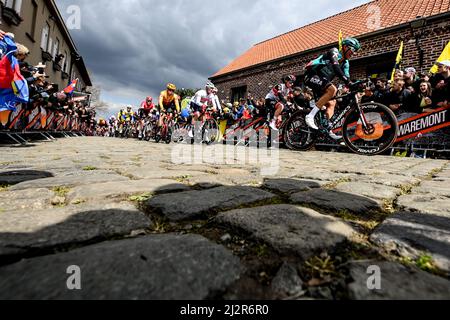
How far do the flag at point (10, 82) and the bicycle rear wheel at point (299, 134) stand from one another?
526 cm

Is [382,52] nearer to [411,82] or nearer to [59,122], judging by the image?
[411,82]

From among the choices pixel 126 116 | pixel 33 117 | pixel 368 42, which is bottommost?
pixel 33 117

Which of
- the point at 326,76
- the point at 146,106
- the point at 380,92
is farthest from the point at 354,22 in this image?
the point at 326,76

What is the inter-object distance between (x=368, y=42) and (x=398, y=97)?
5.74 meters

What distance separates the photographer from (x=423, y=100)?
23.1 feet

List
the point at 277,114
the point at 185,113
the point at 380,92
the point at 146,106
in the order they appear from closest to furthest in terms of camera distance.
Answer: the point at 380,92
the point at 277,114
the point at 185,113
the point at 146,106

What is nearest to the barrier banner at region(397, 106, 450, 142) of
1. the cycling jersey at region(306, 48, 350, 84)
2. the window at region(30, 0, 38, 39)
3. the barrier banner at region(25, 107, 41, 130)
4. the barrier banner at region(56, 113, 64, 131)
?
the cycling jersey at region(306, 48, 350, 84)

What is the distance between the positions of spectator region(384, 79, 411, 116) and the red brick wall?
3537mm

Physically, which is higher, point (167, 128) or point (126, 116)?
point (126, 116)

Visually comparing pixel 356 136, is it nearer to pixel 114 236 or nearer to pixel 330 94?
pixel 330 94

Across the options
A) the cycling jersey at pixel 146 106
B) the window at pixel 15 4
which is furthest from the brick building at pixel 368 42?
the window at pixel 15 4

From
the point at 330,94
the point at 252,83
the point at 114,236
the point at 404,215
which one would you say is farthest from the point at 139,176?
the point at 252,83

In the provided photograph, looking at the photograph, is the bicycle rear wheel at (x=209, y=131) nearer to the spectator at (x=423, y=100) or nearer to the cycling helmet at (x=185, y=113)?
the cycling helmet at (x=185, y=113)

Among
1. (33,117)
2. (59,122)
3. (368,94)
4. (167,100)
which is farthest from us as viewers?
(59,122)
